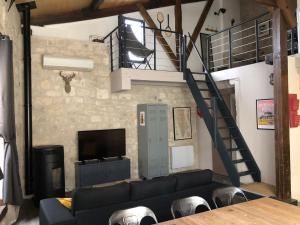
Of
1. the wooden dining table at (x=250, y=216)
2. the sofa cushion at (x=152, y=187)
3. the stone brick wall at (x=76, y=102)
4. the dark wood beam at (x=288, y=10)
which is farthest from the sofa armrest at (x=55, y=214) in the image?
the dark wood beam at (x=288, y=10)

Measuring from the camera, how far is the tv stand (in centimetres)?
568

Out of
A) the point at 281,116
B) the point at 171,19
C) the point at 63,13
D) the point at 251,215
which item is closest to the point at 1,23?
the point at 63,13

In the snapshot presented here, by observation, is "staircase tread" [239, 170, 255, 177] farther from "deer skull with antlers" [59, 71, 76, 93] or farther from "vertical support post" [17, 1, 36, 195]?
"vertical support post" [17, 1, 36, 195]

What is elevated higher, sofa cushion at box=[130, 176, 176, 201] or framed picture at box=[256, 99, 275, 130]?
framed picture at box=[256, 99, 275, 130]

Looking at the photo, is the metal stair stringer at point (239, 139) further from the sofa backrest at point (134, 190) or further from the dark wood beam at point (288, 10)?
the sofa backrest at point (134, 190)

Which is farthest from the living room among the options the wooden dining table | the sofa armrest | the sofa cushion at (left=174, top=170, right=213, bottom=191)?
the wooden dining table

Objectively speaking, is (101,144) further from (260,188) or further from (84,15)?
(260,188)

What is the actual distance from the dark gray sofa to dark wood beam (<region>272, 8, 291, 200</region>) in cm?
170

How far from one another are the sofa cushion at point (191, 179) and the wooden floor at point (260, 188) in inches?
73.5

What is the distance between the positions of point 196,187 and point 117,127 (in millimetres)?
3618

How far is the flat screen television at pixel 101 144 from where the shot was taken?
19.7ft

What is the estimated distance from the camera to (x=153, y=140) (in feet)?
21.9

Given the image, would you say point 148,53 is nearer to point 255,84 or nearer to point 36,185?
point 255,84

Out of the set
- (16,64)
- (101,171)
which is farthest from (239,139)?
(16,64)
